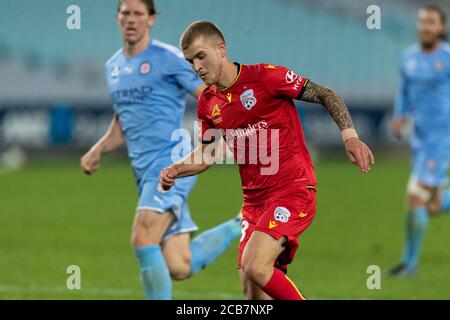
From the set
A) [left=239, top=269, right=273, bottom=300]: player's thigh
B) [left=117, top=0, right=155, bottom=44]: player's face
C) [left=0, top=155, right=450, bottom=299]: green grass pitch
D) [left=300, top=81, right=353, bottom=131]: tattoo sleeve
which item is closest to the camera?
[left=300, top=81, right=353, bottom=131]: tattoo sleeve

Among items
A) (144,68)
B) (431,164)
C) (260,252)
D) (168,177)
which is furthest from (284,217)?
(431,164)

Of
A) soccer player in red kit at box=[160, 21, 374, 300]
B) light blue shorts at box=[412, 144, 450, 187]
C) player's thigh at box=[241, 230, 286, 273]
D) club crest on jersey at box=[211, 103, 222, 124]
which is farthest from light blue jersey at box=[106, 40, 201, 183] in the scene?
light blue shorts at box=[412, 144, 450, 187]

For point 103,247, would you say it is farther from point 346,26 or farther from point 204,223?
point 346,26

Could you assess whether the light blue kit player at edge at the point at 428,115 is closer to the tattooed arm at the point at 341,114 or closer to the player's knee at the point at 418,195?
the player's knee at the point at 418,195

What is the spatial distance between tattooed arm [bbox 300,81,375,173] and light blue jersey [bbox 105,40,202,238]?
155 centimetres

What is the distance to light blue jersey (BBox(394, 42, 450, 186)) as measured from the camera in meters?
11.0

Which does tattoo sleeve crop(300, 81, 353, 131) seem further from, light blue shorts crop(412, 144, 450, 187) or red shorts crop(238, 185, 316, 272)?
light blue shorts crop(412, 144, 450, 187)

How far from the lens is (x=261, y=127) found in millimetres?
6188

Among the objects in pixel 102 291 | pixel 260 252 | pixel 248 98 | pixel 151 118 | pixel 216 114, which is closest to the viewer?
pixel 260 252

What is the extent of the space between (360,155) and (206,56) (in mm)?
1117

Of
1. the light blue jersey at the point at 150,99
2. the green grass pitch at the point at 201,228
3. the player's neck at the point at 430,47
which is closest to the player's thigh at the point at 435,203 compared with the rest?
the green grass pitch at the point at 201,228

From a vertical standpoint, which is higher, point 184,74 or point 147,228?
point 184,74

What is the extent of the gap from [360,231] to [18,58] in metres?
16.5

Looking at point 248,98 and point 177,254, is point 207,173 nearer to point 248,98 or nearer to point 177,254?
point 177,254
